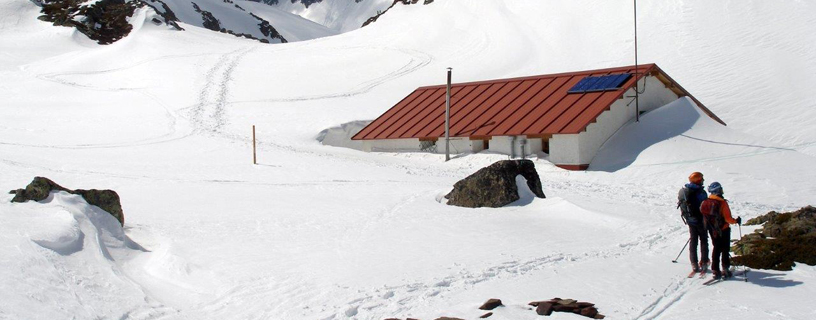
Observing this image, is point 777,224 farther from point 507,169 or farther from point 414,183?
point 414,183

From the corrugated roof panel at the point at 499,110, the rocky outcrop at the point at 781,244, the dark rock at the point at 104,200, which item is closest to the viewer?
the rocky outcrop at the point at 781,244

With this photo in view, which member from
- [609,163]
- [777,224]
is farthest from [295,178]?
[777,224]

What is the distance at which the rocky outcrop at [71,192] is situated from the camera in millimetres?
13141

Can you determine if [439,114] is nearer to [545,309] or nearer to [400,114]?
[400,114]

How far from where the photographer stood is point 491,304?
9.62 meters

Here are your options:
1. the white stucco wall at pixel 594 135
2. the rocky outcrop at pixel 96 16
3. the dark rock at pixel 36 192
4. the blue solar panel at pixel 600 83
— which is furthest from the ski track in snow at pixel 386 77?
the dark rock at pixel 36 192

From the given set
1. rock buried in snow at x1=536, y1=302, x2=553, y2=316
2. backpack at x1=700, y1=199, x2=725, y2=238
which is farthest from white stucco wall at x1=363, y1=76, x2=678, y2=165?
rock buried in snow at x1=536, y1=302, x2=553, y2=316

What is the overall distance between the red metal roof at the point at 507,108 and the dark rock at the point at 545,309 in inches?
698

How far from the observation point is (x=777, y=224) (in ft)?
48.3

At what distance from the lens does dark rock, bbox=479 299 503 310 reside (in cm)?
957

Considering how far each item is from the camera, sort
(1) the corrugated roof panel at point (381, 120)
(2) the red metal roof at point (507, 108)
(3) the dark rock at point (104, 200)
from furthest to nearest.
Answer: (1) the corrugated roof panel at point (381, 120) < (2) the red metal roof at point (507, 108) < (3) the dark rock at point (104, 200)

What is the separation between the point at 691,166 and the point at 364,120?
624 inches

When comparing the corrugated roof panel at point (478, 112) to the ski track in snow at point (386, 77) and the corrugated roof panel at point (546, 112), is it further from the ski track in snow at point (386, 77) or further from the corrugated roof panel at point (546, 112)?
the ski track in snow at point (386, 77)

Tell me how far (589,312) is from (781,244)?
17.0 feet
